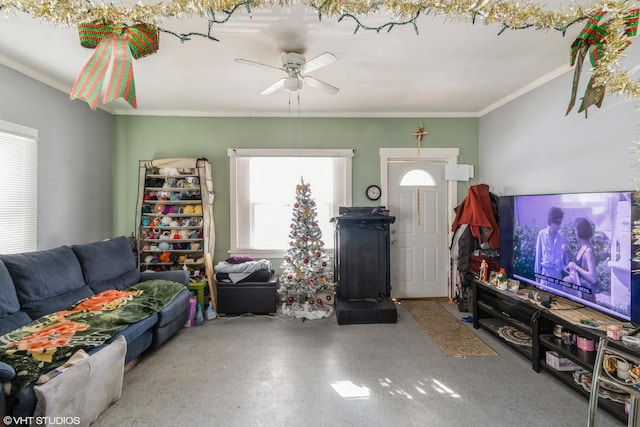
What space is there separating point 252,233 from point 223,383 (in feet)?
7.22

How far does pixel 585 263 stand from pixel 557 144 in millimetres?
1254

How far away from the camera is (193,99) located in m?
3.75

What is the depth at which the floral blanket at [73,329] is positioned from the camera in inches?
69.0

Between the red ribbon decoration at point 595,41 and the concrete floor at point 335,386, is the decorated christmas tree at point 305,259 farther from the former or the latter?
the red ribbon decoration at point 595,41

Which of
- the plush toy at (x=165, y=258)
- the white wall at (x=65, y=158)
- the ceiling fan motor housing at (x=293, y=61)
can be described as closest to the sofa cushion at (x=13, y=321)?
the white wall at (x=65, y=158)

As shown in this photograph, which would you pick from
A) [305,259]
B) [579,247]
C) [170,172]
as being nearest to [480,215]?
[579,247]

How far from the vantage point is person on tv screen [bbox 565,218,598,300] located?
7.55 ft

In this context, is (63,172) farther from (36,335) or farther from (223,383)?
(223,383)

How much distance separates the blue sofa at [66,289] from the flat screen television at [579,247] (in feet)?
11.6

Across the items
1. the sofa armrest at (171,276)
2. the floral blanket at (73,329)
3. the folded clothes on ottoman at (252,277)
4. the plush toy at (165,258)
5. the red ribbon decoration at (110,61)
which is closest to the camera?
the red ribbon decoration at (110,61)

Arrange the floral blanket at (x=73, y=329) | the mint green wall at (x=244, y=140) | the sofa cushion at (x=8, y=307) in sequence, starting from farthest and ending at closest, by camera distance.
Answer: the mint green wall at (x=244, y=140) → the sofa cushion at (x=8, y=307) → the floral blanket at (x=73, y=329)

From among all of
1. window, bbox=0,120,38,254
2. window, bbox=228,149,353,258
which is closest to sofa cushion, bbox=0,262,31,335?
window, bbox=0,120,38,254

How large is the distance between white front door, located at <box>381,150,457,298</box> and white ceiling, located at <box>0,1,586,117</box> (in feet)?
3.06

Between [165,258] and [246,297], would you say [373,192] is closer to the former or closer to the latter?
[246,297]
